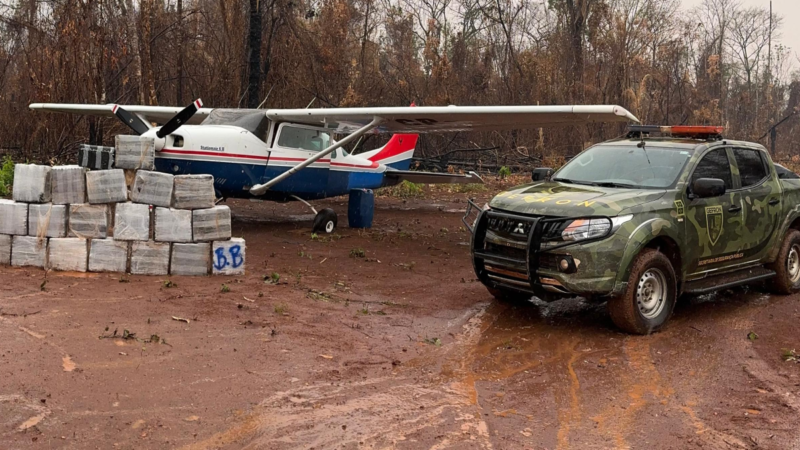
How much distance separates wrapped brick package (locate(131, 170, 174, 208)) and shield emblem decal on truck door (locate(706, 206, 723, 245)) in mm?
5884

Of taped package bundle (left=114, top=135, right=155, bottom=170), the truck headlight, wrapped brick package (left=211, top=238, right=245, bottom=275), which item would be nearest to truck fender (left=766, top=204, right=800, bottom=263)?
the truck headlight

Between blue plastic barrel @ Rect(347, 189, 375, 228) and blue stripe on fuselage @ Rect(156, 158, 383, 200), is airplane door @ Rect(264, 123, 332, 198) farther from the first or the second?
blue plastic barrel @ Rect(347, 189, 375, 228)

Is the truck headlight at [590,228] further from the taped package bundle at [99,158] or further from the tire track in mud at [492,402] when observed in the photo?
the taped package bundle at [99,158]

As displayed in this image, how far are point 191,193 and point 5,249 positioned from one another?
2.28 metres

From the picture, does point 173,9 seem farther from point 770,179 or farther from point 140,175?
point 770,179

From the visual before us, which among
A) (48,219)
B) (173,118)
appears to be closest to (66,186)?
(48,219)

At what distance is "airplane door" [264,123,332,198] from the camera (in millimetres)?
12805

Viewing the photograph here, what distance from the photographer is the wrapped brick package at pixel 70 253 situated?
7.92 m

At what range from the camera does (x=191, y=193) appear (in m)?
8.12

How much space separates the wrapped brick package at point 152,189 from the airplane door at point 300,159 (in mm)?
4560

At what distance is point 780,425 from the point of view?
15.1 ft

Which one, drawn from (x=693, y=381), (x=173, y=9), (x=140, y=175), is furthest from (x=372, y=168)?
(x=173, y=9)

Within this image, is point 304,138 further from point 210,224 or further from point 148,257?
point 148,257

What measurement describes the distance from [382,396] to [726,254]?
438cm
